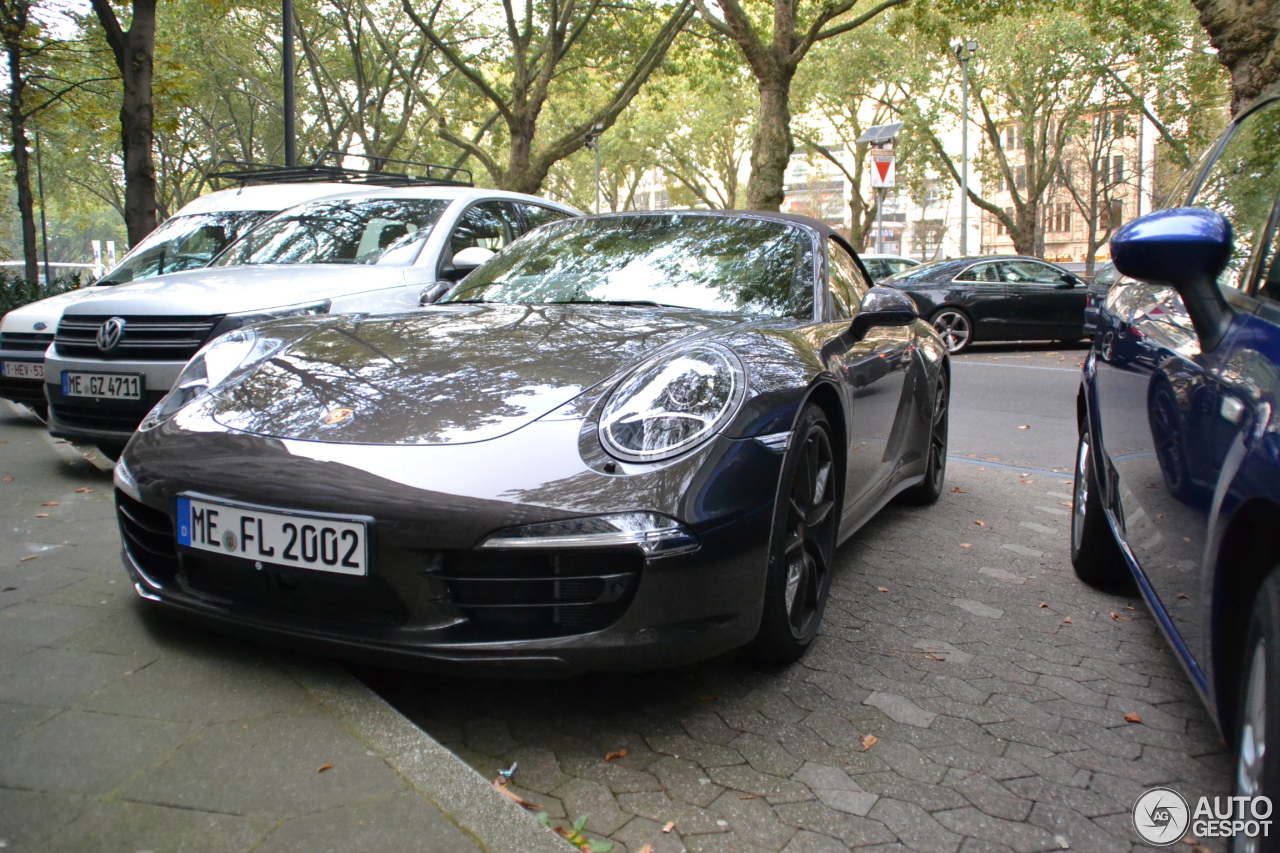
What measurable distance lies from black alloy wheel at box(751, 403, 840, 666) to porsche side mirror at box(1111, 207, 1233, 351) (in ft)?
3.10

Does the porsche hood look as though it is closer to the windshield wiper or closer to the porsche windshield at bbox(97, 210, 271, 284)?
the windshield wiper

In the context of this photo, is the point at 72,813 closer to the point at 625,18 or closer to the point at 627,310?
the point at 627,310

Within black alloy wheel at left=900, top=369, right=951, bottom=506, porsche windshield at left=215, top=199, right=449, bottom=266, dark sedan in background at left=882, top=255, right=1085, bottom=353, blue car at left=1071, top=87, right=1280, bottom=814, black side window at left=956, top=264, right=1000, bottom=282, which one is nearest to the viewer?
blue car at left=1071, top=87, right=1280, bottom=814

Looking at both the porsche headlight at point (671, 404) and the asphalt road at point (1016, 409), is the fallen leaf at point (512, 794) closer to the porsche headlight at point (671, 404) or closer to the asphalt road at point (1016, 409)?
the porsche headlight at point (671, 404)

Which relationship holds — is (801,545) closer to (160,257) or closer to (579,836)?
(579,836)

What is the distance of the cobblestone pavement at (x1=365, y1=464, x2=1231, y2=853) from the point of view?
2.13 meters

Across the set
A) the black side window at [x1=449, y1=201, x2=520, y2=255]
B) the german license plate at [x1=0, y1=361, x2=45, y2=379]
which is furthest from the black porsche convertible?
the german license plate at [x1=0, y1=361, x2=45, y2=379]

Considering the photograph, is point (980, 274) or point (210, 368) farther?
point (980, 274)

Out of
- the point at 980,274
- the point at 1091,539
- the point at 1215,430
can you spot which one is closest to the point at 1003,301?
the point at 980,274

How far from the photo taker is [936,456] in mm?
5219

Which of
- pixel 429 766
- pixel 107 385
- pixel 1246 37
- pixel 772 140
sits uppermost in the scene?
pixel 1246 37

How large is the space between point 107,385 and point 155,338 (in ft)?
0.99

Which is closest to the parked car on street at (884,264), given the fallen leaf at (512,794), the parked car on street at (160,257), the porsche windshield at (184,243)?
the parked car on street at (160,257)

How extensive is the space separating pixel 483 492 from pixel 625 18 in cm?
2437
